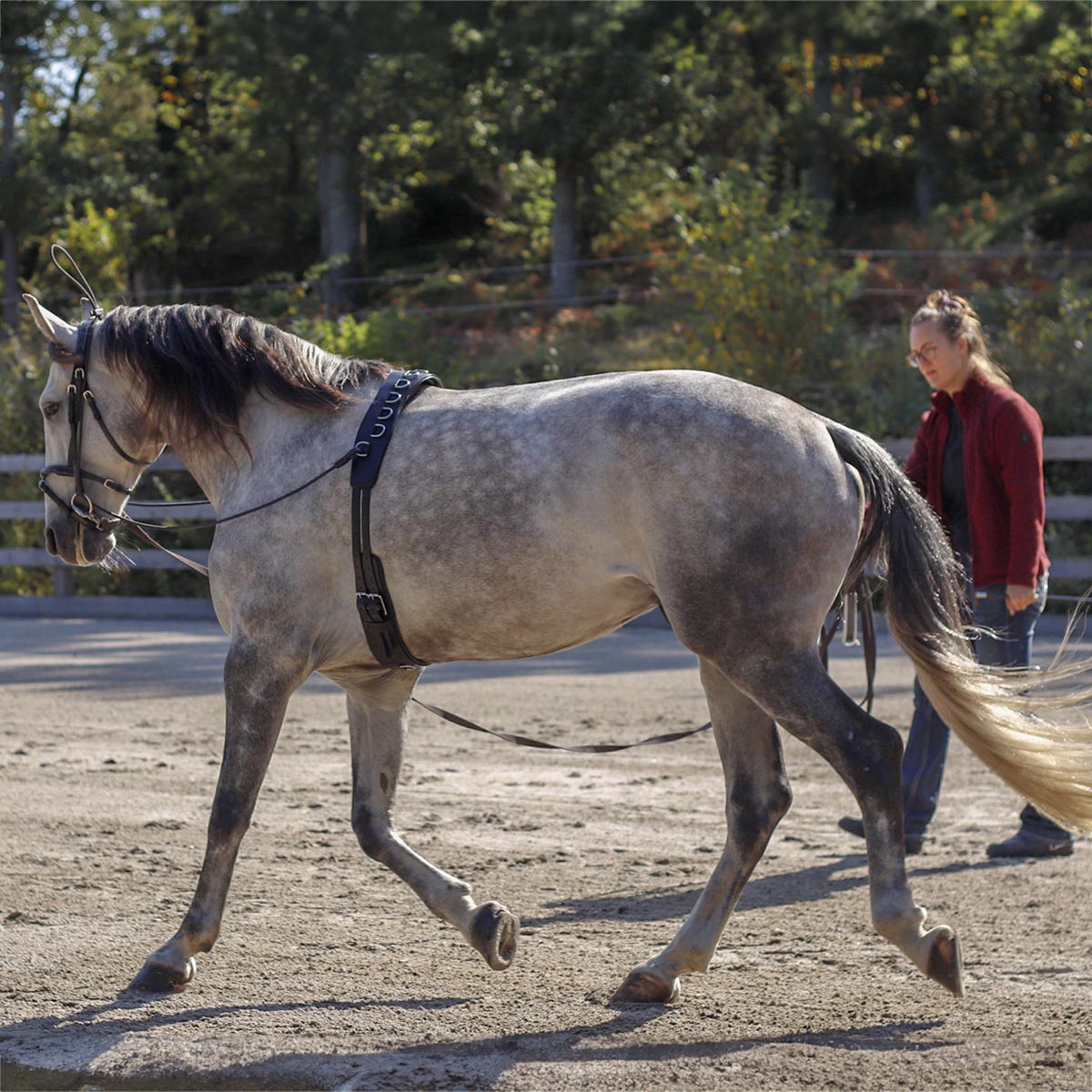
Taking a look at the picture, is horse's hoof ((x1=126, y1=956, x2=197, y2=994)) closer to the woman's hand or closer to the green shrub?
the woman's hand

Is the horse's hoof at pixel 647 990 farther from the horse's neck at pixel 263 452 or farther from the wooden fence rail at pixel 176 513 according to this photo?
the wooden fence rail at pixel 176 513

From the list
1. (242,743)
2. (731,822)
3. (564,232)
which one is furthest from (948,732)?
(564,232)

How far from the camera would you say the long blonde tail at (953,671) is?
3883 mm

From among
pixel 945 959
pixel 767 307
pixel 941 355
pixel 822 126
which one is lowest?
pixel 945 959

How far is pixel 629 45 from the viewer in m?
23.9

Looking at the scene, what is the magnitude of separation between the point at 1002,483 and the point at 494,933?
273cm

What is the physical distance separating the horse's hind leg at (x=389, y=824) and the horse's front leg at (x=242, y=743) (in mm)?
374

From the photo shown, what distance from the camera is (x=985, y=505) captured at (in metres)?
5.36

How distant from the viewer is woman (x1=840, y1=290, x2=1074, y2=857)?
523 cm

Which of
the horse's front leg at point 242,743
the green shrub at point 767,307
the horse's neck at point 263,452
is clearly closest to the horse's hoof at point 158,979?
the horse's front leg at point 242,743

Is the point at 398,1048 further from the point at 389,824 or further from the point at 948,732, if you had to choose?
the point at 948,732

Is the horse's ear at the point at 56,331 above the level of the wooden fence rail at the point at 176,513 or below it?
above

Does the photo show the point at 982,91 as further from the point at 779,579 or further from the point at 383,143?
the point at 779,579

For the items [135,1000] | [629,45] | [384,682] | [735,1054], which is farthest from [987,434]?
[629,45]
